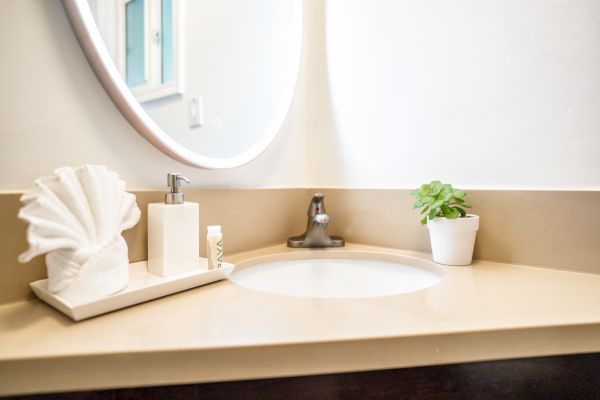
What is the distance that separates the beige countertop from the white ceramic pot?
192mm

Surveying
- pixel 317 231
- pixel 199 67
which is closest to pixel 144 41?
pixel 199 67

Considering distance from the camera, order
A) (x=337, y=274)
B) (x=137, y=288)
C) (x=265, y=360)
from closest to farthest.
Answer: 1. (x=265, y=360)
2. (x=137, y=288)
3. (x=337, y=274)

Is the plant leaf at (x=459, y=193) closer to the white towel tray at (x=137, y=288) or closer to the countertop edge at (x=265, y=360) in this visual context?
the countertop edge at (x=265, y=360)

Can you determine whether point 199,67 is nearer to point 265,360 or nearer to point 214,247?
point 214,247

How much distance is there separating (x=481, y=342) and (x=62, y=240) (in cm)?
51

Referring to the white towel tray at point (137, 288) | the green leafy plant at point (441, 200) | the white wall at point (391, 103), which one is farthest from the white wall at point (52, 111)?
the green leafy plant at point (441, 200)

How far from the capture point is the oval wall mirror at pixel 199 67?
57 cm

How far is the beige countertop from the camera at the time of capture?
326mm

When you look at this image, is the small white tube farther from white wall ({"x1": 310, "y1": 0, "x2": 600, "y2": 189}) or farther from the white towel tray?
white wall ({"x1": 310, "y1": 0, "x2": 600, "y2": 189})

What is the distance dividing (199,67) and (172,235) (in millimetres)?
413

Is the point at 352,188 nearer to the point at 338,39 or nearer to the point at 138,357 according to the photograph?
the point at 338,39

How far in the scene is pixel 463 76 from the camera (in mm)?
753

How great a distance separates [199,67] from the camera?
744mm

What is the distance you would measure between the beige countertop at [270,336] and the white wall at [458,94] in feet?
1.02
